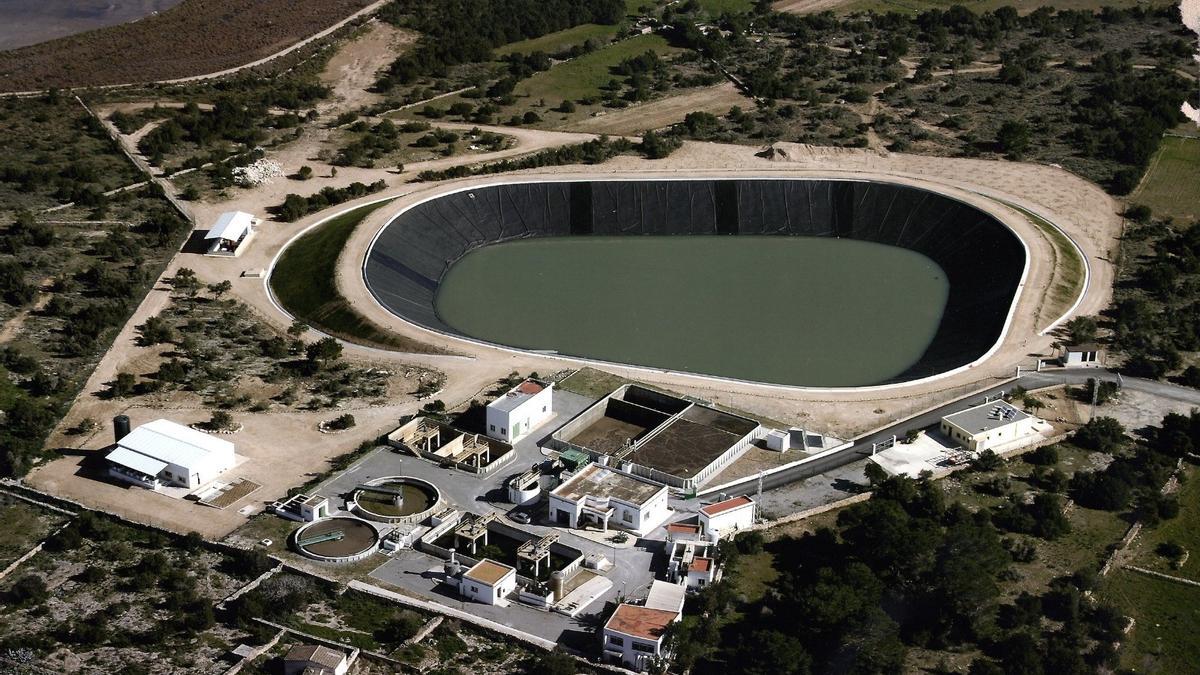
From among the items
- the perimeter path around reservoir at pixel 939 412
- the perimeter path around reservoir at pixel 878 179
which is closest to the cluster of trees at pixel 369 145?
the perimeter path around reservoir at pixel 878 179

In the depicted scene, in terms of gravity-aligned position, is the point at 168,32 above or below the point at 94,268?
above

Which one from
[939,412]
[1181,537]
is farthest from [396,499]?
[1181,537]

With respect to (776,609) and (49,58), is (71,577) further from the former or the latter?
(49,58)

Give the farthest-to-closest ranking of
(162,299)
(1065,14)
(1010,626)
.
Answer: (1065,14) < (162,299) < (1010,626)

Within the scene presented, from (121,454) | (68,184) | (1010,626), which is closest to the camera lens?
(1010,626)

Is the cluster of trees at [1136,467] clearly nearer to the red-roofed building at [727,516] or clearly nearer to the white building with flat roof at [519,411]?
the red-roofed building at [727,516]

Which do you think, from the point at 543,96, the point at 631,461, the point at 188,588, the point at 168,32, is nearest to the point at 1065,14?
the point at 543,96

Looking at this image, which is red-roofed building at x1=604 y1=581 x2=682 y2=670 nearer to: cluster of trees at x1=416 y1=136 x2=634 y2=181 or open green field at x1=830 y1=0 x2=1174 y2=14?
cluster of trees at x1=416 y1=136 x2=634 y2=181
